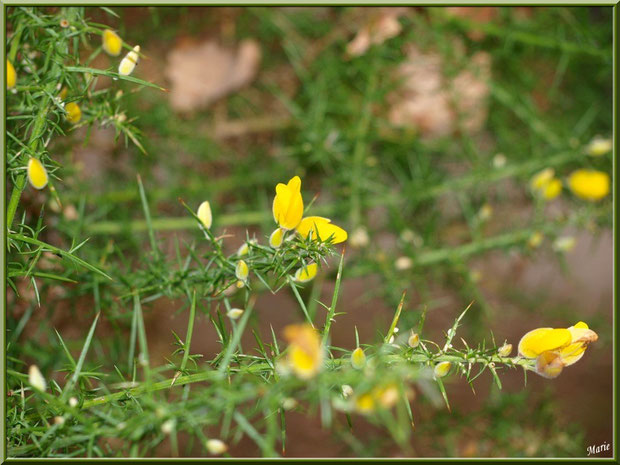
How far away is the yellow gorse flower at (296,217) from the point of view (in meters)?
0.59

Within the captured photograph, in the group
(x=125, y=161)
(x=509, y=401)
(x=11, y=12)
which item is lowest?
(x=509, y=401)

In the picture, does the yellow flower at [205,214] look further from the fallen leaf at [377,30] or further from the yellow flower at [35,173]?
the fallen leaf at [377,30]

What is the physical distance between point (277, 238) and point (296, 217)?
4cm

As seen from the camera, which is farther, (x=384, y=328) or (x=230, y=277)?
(x=384, y=328)

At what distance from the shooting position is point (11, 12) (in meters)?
0.74

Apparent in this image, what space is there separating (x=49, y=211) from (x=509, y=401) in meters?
1.29

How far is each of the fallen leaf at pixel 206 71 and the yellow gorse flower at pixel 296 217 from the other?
3.97 feet

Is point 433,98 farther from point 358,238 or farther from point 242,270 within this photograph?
point 242,270

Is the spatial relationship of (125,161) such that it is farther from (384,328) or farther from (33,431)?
(33,431)

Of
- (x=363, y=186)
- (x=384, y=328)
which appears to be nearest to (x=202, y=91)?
(x=363, y=186)

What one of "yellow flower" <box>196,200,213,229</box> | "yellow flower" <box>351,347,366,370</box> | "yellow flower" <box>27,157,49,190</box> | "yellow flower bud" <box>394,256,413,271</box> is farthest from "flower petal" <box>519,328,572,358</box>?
"yellow flower bud" <box>394,256,413,271</box>

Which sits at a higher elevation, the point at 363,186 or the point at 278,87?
the point at 278,87

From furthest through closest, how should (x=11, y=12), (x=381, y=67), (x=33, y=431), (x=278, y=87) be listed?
(x=278, y=87) → (x=381, y=67) → (x=11, y=12) → (x=33, y=431)

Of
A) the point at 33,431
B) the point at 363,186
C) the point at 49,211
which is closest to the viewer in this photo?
the point at 33,431
